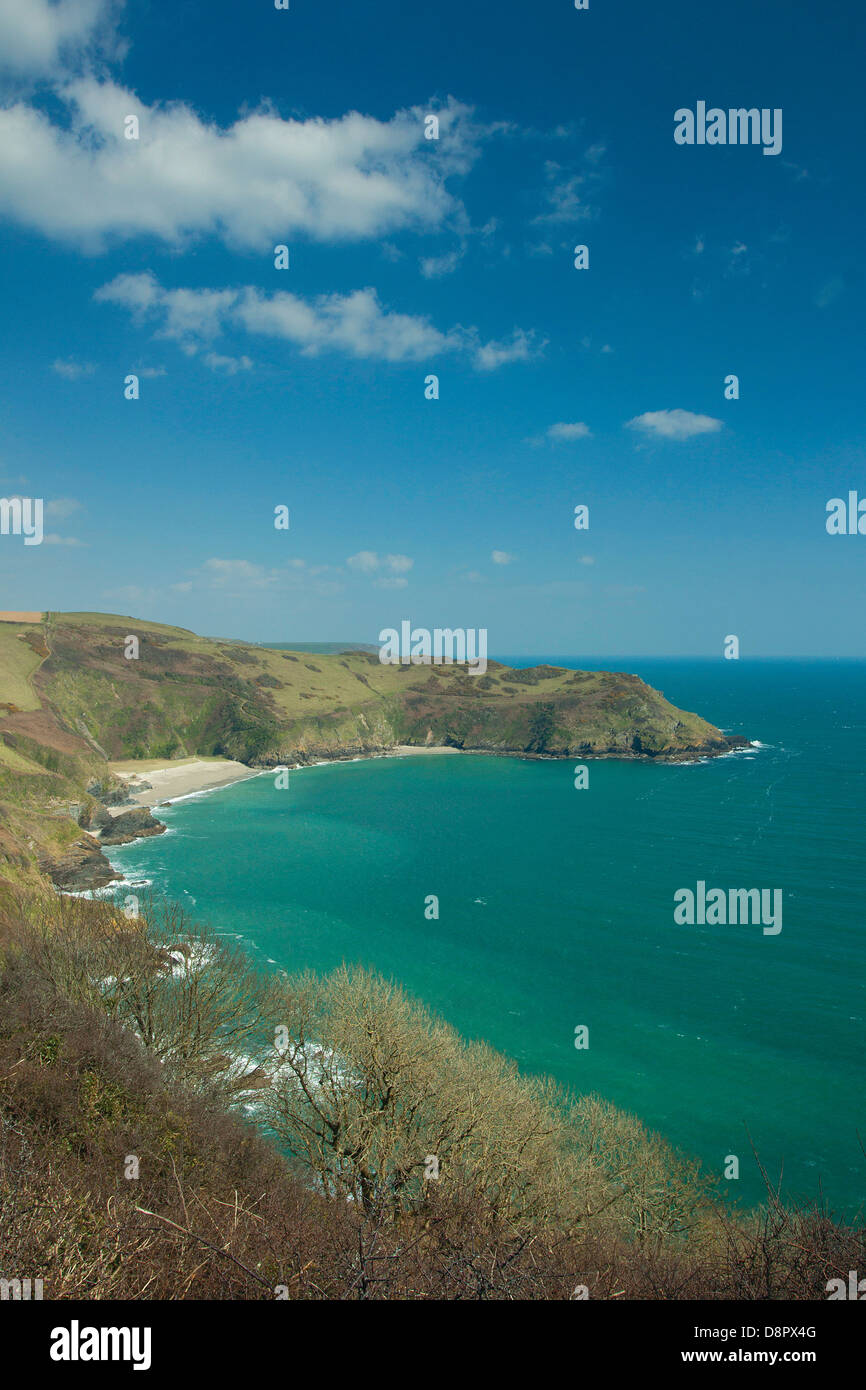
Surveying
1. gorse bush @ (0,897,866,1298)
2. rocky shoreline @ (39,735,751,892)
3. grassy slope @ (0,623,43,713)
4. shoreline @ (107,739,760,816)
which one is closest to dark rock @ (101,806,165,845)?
rocky shoreline @ (39,735,751,892)

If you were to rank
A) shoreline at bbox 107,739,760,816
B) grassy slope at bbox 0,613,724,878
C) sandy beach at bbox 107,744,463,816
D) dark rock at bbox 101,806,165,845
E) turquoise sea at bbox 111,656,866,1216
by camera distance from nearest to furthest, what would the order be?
1. turquoise sea at bbox 111,656,866,1216
2. dark rock at bbox 101,806,165,845
3. sandy beach at bbox 107,744,463,816
4. shoreline at bbox 107,739,760,816
5. grassy slope at bbox 0,613,724,878

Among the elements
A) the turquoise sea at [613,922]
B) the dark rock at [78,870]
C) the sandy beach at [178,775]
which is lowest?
the turquoise sea at [613,922]

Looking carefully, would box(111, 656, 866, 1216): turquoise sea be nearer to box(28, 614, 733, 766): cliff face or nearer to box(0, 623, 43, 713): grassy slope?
box(28, 614, 733, 766): cliff face

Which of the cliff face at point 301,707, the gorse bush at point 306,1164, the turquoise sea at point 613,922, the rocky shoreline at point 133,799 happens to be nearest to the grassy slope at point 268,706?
the cliff face at point 301,707

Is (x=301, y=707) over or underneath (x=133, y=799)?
over

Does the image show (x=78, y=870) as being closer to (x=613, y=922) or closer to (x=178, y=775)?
(x=613, y=922)

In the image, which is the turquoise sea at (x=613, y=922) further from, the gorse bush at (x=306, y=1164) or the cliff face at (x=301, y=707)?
the cliff face at (x=301, y=707)

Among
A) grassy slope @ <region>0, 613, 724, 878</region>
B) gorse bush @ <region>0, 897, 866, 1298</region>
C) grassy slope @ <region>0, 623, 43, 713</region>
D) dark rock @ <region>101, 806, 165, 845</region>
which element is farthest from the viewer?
grassy slope @ <region>0, 613, 724, 878</region>

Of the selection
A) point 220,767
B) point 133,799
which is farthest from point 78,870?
point 220,767
